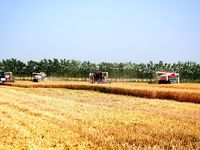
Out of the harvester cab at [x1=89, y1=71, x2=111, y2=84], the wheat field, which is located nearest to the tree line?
the harvester cab at [x1=89, y1=71, x2=111, y2=84]

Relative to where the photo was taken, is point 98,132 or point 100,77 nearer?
point 98,132

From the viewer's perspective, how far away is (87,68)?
4663 inches

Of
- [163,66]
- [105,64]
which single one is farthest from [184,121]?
[105,64]

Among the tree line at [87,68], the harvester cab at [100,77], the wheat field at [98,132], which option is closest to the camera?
the wheat field at [98,132]

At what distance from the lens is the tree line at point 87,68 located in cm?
10138

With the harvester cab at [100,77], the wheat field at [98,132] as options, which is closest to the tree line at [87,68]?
the harvester cab at [100,77]

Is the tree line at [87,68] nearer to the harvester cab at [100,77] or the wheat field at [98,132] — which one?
the harvester cab at [100,77]

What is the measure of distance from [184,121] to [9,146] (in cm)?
698

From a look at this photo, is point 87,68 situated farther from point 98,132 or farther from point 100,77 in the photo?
point 98,132

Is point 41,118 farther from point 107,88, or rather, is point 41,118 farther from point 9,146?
point 107,88

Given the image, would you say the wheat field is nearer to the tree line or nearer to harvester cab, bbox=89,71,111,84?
harvester cab, bbox=89,71,111,84

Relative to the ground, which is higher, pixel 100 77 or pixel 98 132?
pixel 100 77

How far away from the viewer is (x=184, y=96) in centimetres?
2528

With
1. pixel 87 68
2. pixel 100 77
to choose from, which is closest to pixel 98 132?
pixel 100 77
